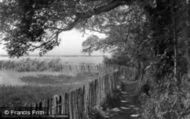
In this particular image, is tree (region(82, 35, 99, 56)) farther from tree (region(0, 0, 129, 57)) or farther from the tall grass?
tree (region(0, 0, 129, 57))

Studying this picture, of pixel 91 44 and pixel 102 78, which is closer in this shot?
pixel 102 78

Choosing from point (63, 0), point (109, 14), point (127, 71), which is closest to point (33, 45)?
point (63, 0)

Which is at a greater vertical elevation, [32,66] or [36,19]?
[36,19]

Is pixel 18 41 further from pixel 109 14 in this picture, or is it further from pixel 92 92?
pixel 109 14

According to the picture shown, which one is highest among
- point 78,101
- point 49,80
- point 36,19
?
point 36,19

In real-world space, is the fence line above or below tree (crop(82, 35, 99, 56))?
below

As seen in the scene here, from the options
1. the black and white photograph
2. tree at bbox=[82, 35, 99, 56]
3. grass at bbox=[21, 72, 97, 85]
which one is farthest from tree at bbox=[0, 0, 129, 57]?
tree at bbox=[82, 35, 99, 56]

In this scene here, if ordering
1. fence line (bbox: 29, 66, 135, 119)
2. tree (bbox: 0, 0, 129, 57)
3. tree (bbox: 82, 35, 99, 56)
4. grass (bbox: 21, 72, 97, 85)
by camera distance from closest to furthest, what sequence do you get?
fence line (bbox: 29, 66, 135, 119) < tree (bbox: 0, 0, 129, 57) < grass (bbox: 21, 72, 97, 85) < tree (bbox: 82, 35, 99, 56)

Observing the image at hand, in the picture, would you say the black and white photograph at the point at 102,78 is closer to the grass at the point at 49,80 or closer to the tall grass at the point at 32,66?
the grass at the point at 49,80

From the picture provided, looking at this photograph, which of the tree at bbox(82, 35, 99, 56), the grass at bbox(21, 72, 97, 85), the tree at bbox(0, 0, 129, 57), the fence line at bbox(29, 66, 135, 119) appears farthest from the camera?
the tree at bbox(82, 35, 99, 56)

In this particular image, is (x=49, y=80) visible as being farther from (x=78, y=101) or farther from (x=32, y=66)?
(x=32, y=66)

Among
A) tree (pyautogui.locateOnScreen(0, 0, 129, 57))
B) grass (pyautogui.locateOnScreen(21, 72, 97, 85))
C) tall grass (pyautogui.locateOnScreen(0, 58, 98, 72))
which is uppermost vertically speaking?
tree (pyautogui.locateOnScreen(0, 0, 129, 57))

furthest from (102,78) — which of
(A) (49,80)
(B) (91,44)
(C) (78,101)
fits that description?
(B) (91,44)

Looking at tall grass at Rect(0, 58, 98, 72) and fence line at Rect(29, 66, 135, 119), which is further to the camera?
tall grass at Rect(0, 58, 98, 72)
